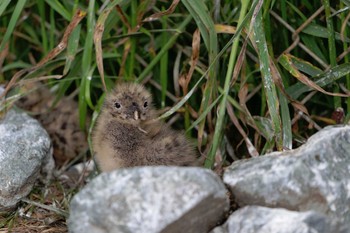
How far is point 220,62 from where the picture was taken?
11.9 ft

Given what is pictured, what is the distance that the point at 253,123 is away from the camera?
338cm

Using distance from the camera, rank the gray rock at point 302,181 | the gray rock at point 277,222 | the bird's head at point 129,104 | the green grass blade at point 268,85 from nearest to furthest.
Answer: the gray rock at point 277,222 < the gray rock at point 302,181 < the green grass blade at point 268,85 < the bird's head at point 129,104

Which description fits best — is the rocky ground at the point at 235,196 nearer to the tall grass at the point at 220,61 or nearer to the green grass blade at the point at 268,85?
the green grass blade at the point at 268,85

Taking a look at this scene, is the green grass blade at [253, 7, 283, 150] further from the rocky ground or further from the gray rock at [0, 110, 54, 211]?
the gray rock at [0, 110, 54, 211]

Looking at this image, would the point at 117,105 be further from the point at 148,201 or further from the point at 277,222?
the point at 277,222

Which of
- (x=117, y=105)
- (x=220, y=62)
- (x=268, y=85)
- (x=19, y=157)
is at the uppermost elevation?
(x=268, y=85)

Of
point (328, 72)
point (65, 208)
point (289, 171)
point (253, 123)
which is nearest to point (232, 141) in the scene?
point (253, 123)

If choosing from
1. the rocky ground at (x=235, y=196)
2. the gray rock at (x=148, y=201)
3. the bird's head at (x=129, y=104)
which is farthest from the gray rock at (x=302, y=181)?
the bird's head at (x=129, y=104)

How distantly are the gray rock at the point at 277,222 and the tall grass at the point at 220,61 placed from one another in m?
0.61

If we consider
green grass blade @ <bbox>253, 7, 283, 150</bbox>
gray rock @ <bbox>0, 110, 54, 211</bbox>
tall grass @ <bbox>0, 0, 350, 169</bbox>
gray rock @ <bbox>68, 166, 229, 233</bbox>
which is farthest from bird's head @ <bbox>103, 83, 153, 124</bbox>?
gray rock @ <bbox>68, 166, 229, 233</bbox>

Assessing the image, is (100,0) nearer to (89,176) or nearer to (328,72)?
(89,176)

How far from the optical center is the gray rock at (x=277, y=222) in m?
2.42

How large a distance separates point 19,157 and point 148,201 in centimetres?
103

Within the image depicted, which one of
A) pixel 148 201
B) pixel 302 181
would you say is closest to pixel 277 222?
pixel 302 181
